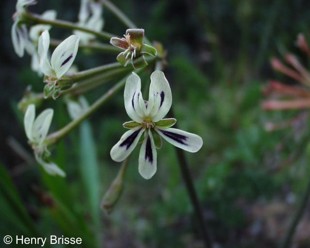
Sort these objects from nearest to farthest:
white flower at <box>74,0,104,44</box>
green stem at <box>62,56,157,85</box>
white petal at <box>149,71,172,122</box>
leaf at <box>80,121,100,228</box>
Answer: white petal at <box>149,71,172,122</box>, green stem at <box>62,56,157,85</box>, white flower at <box>74,0,104,44</box>, leaf at <box>80,121,100,228</box>

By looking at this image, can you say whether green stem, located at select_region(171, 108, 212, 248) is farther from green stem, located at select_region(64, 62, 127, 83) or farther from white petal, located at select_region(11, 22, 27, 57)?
white petal, located at select_region(11, 22, 27, 57)

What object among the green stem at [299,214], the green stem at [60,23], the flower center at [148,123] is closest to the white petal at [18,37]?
the green stem at [60,23]

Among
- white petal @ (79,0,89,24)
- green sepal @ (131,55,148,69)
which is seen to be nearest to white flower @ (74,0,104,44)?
white petal @ (79,0,89,24)

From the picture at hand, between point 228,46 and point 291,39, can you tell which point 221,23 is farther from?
point 291,39

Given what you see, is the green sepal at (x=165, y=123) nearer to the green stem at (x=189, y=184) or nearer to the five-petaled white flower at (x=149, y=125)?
the five-petaled white flower at (x=149, y=125)

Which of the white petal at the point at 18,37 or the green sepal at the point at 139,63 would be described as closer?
the green sepal at the point at 139,63

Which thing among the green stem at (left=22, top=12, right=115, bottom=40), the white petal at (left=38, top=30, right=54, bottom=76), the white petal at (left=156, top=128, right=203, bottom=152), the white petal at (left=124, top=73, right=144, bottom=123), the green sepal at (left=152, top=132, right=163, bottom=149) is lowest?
the white petal at (left=156, top=128, right=203, bottom=152)

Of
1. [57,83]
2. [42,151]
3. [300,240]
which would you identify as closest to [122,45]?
[57,83]

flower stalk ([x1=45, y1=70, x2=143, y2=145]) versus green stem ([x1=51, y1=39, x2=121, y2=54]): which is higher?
green stem ([x1=51, y1=39, x2=121, y2=54])
